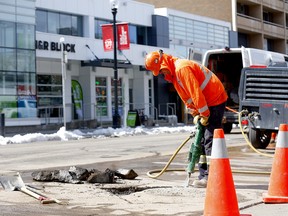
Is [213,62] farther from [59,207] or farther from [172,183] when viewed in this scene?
[59,207]

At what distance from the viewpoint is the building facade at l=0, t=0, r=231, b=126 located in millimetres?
29391

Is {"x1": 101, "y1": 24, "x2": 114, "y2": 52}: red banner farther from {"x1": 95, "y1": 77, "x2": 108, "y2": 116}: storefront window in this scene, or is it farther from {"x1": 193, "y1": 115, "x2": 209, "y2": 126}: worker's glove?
{"x1": 193, "y1": 115, "x2": 209, "y2": 126}: worker's glove

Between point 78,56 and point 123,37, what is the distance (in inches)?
113

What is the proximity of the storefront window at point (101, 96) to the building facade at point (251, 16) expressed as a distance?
18413 millimetres

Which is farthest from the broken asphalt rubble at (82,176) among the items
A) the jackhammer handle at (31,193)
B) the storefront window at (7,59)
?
the storefront window at (7,59)

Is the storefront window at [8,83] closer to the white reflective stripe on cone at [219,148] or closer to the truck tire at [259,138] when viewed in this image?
the truck tire at [259,138]

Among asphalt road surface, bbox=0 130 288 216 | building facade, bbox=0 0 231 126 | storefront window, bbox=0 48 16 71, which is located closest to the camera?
asphalt road surface, bbox=0 130 288 216

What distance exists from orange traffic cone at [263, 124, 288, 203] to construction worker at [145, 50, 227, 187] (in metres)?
1.23

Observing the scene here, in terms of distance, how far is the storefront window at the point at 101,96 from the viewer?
37.0 m

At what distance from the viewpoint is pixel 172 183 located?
8.38 metres

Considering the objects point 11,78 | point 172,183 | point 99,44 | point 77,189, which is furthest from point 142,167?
point 99,44

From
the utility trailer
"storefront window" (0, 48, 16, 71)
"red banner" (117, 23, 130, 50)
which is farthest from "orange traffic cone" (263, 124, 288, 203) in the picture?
"red banner" (117, 23, 130, 50)

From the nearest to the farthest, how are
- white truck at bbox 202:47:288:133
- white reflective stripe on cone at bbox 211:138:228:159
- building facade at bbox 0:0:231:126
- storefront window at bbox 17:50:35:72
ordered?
white reflective stripe on cone at bbox 211:138:228:159 < white truck at bbox 202:47:288:133 < building facade at bbox 0:0:231:126 < storefront window at bbox 17:50:35:72

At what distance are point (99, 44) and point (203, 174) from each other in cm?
2793
